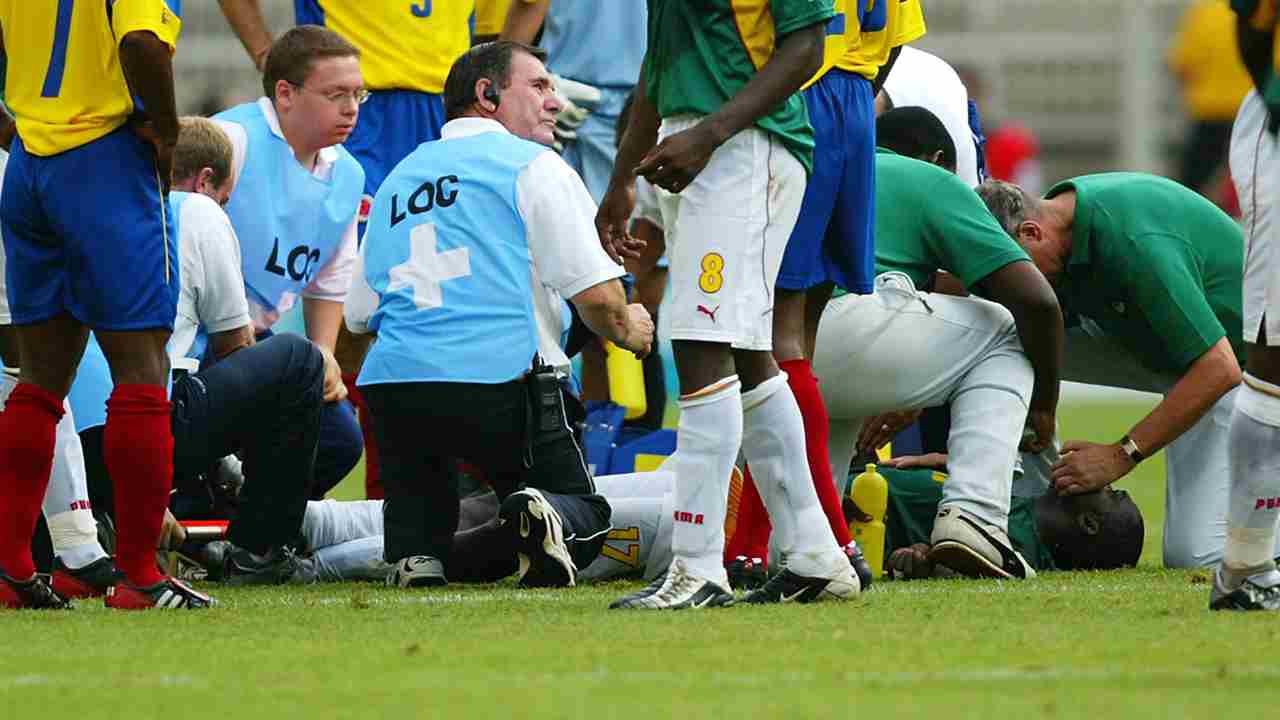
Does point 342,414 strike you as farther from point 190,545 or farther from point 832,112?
point 832,112

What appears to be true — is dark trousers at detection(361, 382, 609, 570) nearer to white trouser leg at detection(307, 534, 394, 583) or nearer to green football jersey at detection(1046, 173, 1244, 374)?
white trouser leg at detection(307, 534, 394, 583)

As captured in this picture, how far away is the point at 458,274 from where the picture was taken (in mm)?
6668

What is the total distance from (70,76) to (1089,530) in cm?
311

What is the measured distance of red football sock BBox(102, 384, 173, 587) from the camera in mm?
5797

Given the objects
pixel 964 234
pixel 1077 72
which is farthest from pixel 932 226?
pixel 1077 72

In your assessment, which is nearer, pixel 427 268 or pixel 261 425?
pixel 427 268

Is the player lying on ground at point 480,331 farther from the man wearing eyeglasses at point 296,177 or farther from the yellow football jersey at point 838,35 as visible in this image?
the man wearing eyeglasses at point 296,177

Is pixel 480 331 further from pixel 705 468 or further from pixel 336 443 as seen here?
pixel 705 468

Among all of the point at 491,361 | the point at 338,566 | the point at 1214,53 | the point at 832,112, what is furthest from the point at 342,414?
the point at 1214,53

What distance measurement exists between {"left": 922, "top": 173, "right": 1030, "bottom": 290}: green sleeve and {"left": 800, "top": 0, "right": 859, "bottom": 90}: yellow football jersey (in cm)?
79

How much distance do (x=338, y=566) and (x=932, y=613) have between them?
2.17 metres

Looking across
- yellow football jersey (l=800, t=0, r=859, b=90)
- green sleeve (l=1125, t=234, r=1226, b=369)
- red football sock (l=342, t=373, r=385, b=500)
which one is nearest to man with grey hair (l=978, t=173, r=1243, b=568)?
green sleeve (l=1125, t=234, r=1226, b=369)

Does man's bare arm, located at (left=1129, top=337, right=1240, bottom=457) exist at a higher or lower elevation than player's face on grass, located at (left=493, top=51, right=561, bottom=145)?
lower

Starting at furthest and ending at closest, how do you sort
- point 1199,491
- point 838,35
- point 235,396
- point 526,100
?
1. point 1199,491
2. point 526,100
3. point 235,396
4. point 838,35
